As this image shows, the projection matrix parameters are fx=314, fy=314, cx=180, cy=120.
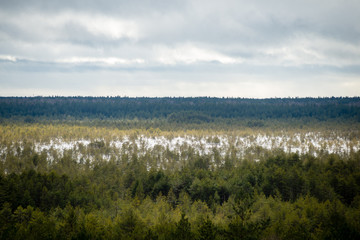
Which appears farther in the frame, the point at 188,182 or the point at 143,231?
the point at 188,182

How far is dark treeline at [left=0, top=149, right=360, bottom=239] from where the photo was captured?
4519 cm

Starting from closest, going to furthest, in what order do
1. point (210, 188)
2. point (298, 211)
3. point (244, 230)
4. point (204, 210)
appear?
point (244, 230) → point (298, 211) → point (204, 210) → point (210, 188)

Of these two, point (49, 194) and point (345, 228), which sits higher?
point (345, 228)

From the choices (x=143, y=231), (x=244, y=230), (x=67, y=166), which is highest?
(x=244, y=230)

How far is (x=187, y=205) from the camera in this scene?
73938 mm

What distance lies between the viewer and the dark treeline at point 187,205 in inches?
1779

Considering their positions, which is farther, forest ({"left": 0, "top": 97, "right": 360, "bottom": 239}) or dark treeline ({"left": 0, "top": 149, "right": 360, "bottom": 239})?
forest ({"left": 0, "top": 97, "right": 360, "bottom": 239})

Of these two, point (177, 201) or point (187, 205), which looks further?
point (177, 201)

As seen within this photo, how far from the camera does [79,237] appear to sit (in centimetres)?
4141

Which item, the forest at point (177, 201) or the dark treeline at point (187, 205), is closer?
the dark treeline at point (187, 205)

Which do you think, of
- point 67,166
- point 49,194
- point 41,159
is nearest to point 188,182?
point 49,194

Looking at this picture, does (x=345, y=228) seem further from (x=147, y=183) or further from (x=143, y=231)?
(x=147, y=183)

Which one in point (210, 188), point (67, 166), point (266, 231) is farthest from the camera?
point (67, 166)

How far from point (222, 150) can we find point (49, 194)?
124 m
